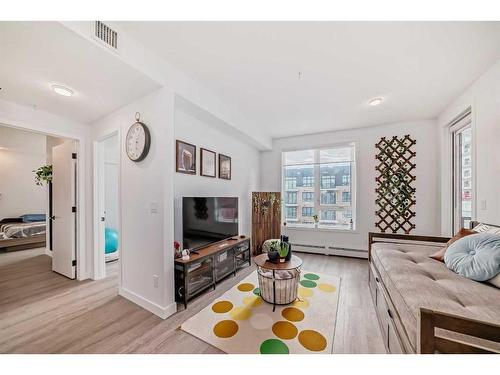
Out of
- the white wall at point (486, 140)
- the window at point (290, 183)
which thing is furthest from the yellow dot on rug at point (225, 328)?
the window at point (290, 183)

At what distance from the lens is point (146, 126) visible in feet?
6.34

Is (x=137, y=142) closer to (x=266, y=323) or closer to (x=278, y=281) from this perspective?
(x=278, y=281)

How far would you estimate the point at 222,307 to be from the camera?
74.9 inches

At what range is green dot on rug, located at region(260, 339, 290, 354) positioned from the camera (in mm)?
1355

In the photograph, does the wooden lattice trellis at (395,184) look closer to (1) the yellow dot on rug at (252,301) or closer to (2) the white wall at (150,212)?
(1) the yellow dot on rug at (252,301)

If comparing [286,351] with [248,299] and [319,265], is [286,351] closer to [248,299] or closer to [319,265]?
[248,299]

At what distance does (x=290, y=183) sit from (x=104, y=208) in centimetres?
328

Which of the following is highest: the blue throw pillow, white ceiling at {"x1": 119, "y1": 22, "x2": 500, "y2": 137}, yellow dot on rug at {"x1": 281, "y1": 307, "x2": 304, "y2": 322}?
white ceiling at {"x1": 119, "y1": 22, "x2": 500, "y2": 137}

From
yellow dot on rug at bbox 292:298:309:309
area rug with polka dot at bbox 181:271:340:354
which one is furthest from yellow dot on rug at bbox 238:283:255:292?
yellow dot on rug at bbox 292:298:309:309

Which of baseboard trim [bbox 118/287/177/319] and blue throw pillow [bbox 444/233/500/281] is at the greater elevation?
blue throw pillow [bbox 444/233/500/281]

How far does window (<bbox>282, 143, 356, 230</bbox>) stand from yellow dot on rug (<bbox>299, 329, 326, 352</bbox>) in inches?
98.1

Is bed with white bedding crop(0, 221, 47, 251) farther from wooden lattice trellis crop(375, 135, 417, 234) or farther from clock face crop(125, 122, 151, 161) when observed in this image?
wooden lattice trellis crop(375, 135, 417, 234)

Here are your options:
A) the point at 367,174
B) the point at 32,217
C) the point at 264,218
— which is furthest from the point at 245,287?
the point at 32,217

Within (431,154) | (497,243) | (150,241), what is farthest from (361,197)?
(150,241)
